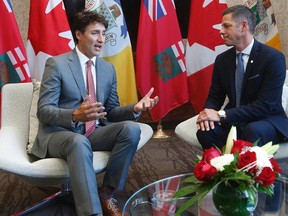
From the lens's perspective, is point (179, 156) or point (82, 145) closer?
point (82, 145)

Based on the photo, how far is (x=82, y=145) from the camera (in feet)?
5.60

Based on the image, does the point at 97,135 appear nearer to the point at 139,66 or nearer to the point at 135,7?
the point at 139,66

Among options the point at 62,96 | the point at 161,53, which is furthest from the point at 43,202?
the point at 161,53

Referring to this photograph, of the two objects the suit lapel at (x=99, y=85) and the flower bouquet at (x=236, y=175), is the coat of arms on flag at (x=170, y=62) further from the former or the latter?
the flower bouquet at (x=236, y=175)

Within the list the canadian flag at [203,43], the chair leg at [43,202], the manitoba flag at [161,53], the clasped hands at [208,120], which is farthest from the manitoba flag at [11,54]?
the clasped hands at [208,120]

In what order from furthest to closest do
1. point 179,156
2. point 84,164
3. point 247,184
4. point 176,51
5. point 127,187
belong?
point 176,51, point 179,156, point 127,187, point 84,164, point 247,184

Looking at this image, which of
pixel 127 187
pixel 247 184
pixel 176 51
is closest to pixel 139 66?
pixel 176 51

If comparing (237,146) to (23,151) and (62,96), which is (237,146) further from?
(23,151)

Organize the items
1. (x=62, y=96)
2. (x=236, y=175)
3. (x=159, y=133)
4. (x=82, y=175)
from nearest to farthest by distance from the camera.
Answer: (x=236, y=175), (x=82, y=175), (x=62, y=96), (x=159, y=133)

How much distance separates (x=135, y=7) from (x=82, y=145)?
7.07 ft

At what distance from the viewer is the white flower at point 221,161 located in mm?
1064

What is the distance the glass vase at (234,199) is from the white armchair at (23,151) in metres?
0.81

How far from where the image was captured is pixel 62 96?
196cm

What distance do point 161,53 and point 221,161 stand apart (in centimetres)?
222
